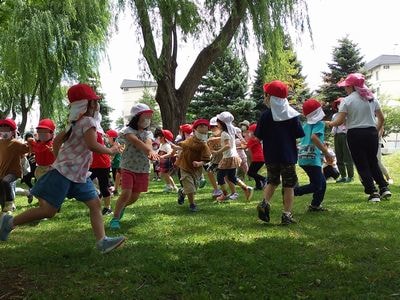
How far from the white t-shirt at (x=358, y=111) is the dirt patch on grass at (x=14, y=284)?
5.03m

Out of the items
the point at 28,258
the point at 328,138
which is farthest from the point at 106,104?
the point at 28,258

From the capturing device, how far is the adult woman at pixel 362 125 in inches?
277

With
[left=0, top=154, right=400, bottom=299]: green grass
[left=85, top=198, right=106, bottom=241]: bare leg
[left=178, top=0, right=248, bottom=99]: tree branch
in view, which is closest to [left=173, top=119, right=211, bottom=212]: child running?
[left=0, top=154, right=400, bottom=299]: green grass

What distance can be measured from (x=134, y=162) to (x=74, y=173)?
153 cm

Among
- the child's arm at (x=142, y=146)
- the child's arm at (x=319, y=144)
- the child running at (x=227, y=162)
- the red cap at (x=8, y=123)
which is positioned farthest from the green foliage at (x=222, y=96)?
the child's arm at (x=142, y=146)

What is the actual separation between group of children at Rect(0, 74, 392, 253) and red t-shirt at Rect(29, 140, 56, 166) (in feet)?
0.05

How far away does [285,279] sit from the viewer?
12.1 ft

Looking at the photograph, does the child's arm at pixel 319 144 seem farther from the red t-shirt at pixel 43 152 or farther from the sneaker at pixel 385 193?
the red t-shirt at pixel 43 152

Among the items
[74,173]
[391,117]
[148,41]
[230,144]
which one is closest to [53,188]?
[74,173]

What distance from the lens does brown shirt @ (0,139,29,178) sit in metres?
6.96

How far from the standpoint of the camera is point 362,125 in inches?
277

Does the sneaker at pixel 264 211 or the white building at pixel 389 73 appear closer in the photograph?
the sneaker at pixel 264 211

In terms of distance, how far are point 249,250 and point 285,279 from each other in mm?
774

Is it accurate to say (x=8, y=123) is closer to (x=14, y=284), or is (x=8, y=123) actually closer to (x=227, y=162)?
(x=227, y=162)
